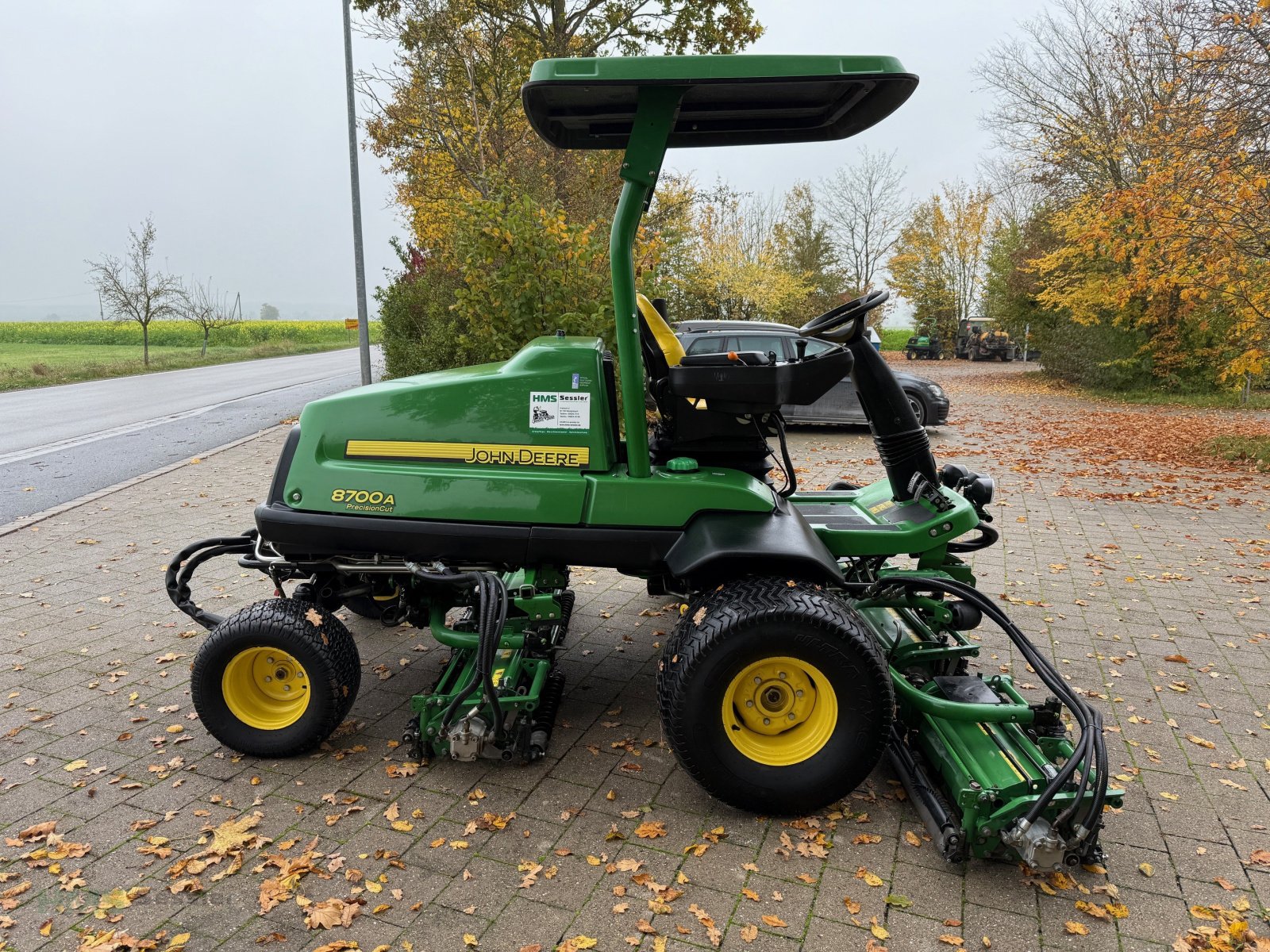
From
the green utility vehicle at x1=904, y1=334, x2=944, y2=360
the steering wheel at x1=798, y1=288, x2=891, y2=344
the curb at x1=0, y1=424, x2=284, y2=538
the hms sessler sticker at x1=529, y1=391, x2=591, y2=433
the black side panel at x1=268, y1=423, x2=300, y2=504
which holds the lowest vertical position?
the curb at x1=0, y1=424, x2=284, y2=538

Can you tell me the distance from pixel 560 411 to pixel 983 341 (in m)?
32.9

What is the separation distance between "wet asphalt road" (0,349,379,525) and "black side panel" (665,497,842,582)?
713 cm

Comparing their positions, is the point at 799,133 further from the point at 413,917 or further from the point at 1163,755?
the point at 413,917

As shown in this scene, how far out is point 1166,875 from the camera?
2.59 m

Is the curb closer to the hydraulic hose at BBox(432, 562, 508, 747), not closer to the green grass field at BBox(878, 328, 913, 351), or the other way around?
the hydraulic hose at BBox(432, 562, 508, 747)

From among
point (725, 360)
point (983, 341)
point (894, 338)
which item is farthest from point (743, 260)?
point (725, 360)

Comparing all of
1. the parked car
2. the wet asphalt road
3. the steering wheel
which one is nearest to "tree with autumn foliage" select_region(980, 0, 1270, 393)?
the parked car

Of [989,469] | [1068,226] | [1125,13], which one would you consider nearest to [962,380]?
[1068,226]

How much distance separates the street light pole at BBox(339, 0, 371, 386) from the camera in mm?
13250

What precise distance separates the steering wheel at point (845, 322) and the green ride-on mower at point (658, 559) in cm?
5

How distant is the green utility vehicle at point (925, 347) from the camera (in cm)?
3547

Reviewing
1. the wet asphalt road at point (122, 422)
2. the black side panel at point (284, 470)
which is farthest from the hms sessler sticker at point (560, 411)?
the wet asphalt road at point (122, 422)

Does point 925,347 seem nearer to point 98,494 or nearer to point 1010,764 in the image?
point 98,494

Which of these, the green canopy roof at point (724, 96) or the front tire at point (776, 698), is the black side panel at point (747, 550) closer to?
the front tire at point (776, 698)
